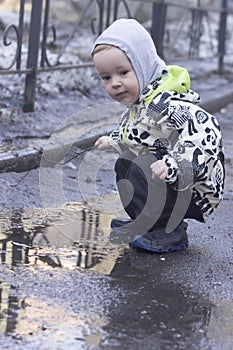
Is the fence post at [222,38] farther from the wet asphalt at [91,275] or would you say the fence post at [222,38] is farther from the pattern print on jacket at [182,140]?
the pattern print on jacket at [182,140]

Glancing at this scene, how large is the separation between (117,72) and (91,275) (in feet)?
2.77

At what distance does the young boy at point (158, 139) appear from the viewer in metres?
3.36

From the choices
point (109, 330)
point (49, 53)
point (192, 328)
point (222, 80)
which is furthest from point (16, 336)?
point (222, 80)

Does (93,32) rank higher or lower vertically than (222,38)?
higher

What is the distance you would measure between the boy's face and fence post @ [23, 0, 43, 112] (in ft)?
7.85

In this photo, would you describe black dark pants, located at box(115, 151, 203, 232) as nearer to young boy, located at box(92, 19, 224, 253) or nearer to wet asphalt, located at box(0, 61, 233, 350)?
young boy, located at box(92, 19, 224, 253)

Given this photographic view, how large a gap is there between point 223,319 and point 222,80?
772 centimetres

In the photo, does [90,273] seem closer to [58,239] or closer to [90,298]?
[90,298]

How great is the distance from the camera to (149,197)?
11.5 feet

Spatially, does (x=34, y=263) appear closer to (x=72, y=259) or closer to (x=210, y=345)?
(x=72, y=259)

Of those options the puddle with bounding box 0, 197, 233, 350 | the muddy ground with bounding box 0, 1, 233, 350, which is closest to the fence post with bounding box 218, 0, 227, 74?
the muddy ground with bounding box 0, 1, 233, 350

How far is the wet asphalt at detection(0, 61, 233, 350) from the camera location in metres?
2.54

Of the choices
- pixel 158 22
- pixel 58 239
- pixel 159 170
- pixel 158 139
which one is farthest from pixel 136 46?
pixel 158 22

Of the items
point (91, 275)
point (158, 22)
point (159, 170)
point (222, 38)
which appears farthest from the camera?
point (222, 38)
